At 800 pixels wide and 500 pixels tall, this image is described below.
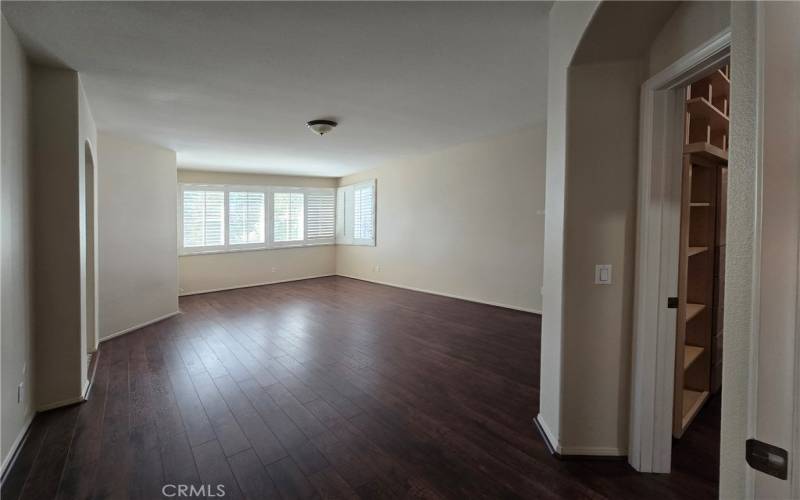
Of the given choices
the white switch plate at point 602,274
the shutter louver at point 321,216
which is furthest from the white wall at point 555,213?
the shutter louver at point 321,216

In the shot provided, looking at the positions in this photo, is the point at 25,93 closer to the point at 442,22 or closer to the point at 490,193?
the point at 442,22

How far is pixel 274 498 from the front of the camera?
5.79ft

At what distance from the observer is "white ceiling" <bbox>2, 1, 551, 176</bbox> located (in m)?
2.01

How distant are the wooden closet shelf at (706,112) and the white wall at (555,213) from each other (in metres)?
0.77

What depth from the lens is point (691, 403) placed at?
2490 mm

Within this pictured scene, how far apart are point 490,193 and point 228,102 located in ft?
12.0

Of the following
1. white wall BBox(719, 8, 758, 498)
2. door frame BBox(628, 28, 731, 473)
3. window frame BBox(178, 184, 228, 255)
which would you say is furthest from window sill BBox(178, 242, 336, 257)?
white wall BBox(719, 8, 758, 498)

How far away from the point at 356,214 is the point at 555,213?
6626mm

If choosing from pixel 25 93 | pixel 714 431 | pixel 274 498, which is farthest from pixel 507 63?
pixel 25 93

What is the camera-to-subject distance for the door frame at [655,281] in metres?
1.84

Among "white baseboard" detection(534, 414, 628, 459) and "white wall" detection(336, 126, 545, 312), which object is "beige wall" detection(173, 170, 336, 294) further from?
"white baseboard" detection(534, 414, 628, 459)

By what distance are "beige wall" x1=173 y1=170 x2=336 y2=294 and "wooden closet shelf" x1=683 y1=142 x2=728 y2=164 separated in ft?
24.2

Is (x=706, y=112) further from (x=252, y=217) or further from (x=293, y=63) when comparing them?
(x=252, y=217)

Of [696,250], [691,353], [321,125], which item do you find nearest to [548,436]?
[691,353]
